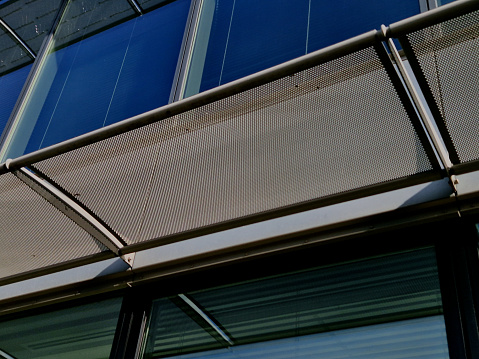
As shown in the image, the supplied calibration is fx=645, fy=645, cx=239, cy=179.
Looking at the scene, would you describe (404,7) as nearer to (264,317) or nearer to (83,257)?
(264,317)

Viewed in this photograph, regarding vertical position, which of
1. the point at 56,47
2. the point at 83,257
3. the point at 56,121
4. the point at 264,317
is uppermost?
the point at 56,47

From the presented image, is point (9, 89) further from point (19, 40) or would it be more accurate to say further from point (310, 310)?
point (310, 310)

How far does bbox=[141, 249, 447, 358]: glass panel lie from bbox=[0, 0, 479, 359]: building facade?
0.01 metres

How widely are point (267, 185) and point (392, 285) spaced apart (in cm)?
102

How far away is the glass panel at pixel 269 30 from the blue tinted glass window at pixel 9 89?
2.61m

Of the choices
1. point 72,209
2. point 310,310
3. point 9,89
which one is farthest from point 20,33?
point 310,310

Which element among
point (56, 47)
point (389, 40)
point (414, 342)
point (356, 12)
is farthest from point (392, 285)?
point (56, 47)

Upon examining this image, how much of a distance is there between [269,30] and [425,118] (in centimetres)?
291

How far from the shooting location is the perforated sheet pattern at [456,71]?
10.3 ft

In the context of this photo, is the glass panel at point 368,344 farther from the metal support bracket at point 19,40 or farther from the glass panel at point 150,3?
the metal support bracket at point 19,40

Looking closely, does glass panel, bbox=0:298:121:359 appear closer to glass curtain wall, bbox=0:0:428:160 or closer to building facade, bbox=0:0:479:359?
building facade, bbox=0:0:479:359

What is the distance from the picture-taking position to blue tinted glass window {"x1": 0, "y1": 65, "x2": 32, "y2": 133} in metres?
7.74

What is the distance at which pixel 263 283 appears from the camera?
4.50 metres

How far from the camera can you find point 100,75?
709 centimetres
